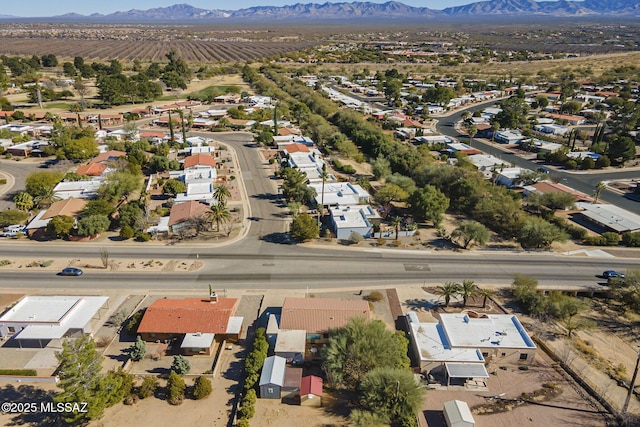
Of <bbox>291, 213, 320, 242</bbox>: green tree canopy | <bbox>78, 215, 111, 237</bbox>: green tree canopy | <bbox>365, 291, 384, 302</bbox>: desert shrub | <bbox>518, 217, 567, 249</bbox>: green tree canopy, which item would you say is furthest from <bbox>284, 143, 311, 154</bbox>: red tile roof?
<bbox>365, 291, 384, 302</bbox>: desert shrub

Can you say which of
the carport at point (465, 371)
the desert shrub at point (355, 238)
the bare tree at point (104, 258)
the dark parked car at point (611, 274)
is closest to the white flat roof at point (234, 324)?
the carport at point (465, 371)

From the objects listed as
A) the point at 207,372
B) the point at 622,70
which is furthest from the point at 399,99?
the point at 207,372

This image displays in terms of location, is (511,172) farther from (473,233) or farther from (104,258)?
(104,258)

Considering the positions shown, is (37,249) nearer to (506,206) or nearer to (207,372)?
(207,372)

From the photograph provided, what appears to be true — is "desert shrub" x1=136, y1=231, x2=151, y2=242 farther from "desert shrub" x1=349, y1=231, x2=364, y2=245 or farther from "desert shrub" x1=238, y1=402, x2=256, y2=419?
"desert shrub" x1=238, y1=402, x2=256, y2=419

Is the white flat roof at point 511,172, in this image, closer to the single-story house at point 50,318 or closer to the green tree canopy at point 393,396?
the green tree canopy at point 393,396

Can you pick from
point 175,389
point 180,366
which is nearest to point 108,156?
point 180,366

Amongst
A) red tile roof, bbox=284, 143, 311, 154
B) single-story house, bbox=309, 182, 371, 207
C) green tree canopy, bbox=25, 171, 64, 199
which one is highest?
red tile roof, bbox=284, 143, 311, 154
